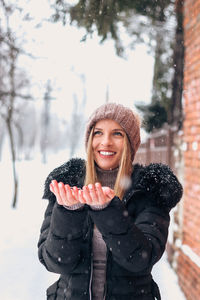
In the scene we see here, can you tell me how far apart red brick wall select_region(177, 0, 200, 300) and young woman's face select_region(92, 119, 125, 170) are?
1958 millimetres

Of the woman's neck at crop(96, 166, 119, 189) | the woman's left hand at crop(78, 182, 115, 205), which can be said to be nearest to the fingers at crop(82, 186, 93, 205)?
the woman's left hand at crop(78, 182, 115, 205)

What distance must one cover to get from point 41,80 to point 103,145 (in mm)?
7910

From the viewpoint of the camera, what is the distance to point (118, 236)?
131 centimetres

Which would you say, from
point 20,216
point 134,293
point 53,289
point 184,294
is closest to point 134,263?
point 134,293

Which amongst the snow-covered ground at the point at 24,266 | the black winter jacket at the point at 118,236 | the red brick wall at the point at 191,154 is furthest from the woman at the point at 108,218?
the snow-covered ground at the point at 24,266

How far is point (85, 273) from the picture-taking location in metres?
1.53

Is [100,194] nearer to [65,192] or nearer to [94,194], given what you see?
[94,194]

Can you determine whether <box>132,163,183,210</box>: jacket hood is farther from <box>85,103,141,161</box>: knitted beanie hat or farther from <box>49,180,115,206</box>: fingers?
<box>49,180,115,206</box>: fingers

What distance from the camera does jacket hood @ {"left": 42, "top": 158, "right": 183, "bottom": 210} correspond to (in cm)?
161

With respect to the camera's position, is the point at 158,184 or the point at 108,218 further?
the point at 158,184

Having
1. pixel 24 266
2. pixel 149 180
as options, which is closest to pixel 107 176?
pixel 149 180

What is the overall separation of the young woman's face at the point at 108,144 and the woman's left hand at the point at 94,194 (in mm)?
454

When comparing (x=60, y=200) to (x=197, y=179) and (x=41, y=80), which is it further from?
(x=41, y=80)

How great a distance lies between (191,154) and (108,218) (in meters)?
2.63
